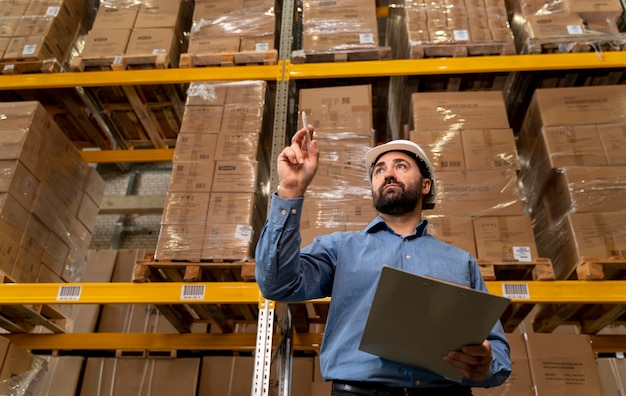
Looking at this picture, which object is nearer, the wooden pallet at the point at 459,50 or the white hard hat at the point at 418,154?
the white hard hat at the point at 418,154

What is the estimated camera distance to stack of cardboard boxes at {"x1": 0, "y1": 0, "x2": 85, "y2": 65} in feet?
15.4

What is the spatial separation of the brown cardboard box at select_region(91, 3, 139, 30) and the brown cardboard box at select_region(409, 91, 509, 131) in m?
2.64

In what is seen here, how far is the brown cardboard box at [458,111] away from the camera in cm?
393

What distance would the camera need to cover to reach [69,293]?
3592mm

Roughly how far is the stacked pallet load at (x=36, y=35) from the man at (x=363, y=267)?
3.63 meters

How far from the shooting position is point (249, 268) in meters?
3.41

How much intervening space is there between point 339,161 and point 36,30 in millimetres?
3086

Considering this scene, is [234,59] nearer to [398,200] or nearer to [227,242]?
[227,242]

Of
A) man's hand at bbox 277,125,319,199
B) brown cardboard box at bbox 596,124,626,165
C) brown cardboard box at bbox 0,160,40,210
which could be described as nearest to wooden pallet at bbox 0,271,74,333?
brown cardboard box at bbox 0,160,40,210

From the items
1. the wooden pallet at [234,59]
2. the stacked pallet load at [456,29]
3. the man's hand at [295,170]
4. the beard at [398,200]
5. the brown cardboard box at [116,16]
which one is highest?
the brown cardboard box at [116,16]

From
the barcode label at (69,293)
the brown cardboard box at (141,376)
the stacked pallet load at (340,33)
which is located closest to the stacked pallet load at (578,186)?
the stacked pallet load at (340,33)

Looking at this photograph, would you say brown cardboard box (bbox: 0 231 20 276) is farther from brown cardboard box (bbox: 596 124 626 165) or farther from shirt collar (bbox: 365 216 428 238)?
brown cardboard box (bbox: 596 124 626 165)

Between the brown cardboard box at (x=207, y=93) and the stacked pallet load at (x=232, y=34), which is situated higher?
the stacked pallet load at (x=232, y=34)

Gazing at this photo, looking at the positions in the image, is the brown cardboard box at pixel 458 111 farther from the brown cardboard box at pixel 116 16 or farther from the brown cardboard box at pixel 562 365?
the brown cardboard box at pixel 116 16
